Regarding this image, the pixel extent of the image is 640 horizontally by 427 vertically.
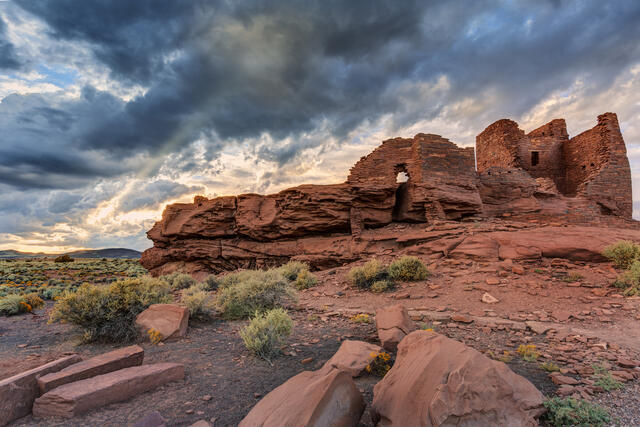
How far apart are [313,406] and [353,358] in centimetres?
184

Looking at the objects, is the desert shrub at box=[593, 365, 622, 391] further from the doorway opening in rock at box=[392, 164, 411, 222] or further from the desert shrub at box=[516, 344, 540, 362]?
the doorway opening in rock at box=[392, 164, 411, 222]

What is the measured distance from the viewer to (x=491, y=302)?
23.5 feet

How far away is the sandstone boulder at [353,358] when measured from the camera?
150 inches

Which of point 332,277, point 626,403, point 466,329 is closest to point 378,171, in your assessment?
point 332,277

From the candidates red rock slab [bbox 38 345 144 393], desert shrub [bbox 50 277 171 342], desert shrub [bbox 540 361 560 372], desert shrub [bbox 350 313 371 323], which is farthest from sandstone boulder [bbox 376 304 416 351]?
desert shrub [bbox 50 277 171 342]

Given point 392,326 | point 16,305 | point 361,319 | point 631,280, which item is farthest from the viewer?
point 16,305

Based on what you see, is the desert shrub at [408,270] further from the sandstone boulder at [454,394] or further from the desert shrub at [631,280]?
the sandstone boulder at [454,394]

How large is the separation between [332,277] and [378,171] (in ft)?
20.1

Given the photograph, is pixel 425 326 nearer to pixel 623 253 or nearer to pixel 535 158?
pixel 623 253

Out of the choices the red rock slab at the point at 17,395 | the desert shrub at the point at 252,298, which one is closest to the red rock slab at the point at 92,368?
the red rock slab at the point at 17,395

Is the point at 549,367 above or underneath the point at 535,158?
underneath

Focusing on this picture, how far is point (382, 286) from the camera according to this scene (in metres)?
8.99

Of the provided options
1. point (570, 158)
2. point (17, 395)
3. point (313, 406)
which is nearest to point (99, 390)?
point (17, 395)

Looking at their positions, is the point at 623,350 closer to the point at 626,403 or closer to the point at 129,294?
the point at 626,403
